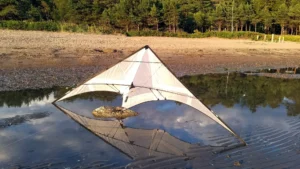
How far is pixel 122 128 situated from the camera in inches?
350

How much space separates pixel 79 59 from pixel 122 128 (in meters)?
13.2

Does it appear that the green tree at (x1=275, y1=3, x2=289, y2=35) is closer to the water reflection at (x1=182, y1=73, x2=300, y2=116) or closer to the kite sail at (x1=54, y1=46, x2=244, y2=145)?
the water reflection at (x1=182, y1=73, x2=300, y2=116)

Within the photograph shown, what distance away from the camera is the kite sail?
31.4ft

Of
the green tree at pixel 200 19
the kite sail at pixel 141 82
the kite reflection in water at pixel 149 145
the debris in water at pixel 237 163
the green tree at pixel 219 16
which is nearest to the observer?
the debris in water at pixel 237 163

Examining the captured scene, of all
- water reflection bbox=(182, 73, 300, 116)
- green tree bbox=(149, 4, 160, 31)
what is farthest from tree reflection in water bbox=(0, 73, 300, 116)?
green tree bbox=(149, 4, 160, 31)

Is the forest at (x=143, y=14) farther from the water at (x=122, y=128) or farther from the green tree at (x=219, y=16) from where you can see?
the water at (x=122, y=128)

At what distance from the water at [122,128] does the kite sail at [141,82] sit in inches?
19.3

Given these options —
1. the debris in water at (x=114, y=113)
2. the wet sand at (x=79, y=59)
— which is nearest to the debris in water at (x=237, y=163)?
the debris in water at (x=114, y=113)

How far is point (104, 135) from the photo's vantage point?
324 inches

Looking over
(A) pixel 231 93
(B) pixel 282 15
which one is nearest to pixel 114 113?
(A) pixel 231 93

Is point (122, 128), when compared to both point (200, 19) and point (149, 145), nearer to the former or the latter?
point (149, 145)

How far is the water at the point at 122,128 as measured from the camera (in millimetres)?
6762

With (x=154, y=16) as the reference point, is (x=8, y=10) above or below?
above

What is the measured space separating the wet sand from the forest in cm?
2155
